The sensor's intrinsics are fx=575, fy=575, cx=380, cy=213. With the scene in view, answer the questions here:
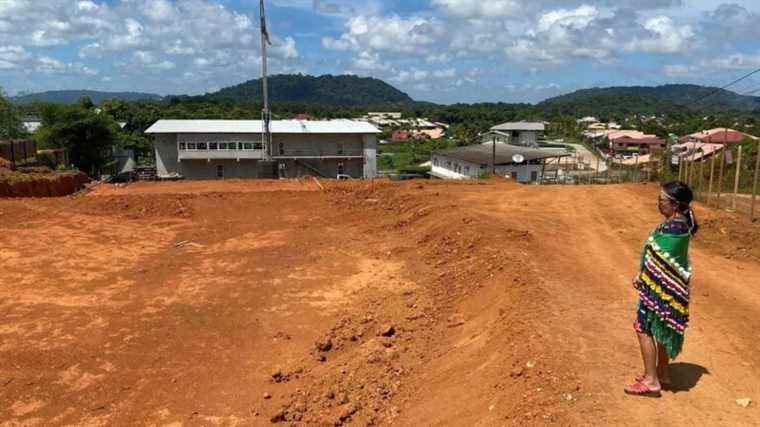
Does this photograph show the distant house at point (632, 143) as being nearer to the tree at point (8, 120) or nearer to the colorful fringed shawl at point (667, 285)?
the tree at point (8, 120)

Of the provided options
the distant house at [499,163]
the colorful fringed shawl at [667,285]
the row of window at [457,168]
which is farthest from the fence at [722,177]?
the row of window at [457,168]

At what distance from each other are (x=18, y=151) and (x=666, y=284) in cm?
2807

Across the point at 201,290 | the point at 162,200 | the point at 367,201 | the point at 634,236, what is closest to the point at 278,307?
the point at 201,290

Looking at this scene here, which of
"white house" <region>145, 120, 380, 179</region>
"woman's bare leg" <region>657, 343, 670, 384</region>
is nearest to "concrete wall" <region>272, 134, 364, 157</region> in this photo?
"white house" <region>145, 120, 380, 179</region>

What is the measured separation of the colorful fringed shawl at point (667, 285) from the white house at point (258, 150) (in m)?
34.5

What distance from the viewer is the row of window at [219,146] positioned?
3753cm

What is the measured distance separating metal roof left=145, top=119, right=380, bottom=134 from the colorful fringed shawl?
3540 cm

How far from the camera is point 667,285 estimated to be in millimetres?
4145

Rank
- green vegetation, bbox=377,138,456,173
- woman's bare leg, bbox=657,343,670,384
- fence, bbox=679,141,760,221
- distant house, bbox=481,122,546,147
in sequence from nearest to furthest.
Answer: woman's bare leg, bbox=657,343,670,384
fence, bbox=679,141,760,221
green vegetation, bbox=377,138,456,173
distant house, bbox=481,122,546,147

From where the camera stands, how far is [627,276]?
8352 mm

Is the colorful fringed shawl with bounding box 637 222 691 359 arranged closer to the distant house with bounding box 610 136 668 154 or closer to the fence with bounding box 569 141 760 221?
the fence with bounding box 569 141 760 221

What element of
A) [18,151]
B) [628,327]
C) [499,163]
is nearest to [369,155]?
[499,163]

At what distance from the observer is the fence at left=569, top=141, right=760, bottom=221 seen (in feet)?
44.2

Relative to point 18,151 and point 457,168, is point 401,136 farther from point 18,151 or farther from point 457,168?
point 18,151
